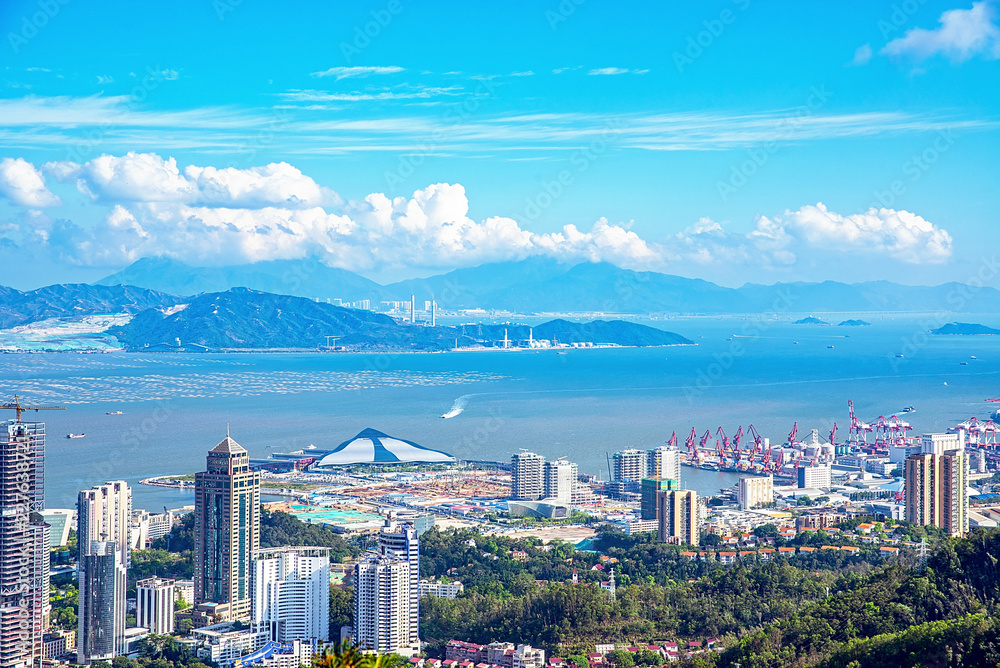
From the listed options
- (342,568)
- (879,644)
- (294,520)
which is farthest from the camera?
(294,520)

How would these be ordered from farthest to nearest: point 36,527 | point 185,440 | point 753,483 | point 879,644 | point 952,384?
point 952,384
point 185,440
point 753,483
point 36,527
point 879,644

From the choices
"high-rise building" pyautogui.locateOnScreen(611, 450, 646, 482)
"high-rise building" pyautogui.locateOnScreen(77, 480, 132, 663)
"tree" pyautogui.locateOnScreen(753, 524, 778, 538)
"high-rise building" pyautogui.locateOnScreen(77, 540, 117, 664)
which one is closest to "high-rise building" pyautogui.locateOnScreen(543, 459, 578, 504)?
"high-rise building" pyautogui.locateOnScreen(611, 450, 646, 482)

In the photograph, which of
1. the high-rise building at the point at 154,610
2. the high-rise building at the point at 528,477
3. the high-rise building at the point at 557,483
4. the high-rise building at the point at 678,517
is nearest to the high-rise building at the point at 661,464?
the high-rise building at the point at 557,483

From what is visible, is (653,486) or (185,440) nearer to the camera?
(653,486)

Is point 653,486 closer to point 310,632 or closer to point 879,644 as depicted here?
point 310,632

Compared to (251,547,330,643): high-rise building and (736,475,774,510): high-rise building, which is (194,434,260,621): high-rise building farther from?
(736,475,774,510): high-rise building

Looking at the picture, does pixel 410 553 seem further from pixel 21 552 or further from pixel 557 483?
pixel 557 483

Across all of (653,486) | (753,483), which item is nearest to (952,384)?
(753,483)

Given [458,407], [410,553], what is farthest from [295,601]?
[458,407]
